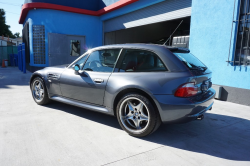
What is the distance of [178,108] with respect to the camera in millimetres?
2691

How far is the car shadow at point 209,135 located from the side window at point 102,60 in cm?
107

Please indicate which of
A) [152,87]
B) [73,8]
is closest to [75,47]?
[73,8]

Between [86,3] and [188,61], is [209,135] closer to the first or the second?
[188,61]

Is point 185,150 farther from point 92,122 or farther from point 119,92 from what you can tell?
point 92,122

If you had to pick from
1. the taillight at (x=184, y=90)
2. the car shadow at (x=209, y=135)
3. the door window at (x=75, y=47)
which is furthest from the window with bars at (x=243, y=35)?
the door window at (x=75, y=47)

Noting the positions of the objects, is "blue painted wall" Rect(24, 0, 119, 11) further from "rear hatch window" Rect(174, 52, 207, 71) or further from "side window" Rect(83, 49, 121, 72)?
"rear hatch window" Rect(174, 52, 207, 71)

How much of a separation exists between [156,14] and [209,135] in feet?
22.1

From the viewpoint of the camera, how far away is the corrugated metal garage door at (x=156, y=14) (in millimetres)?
7293

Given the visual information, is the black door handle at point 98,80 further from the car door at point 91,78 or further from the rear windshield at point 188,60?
the rear windshield at point 188,60

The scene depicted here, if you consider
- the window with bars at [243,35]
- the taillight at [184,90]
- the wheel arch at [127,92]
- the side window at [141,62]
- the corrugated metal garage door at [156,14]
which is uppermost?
the corrugated metal garage door at [156,14]

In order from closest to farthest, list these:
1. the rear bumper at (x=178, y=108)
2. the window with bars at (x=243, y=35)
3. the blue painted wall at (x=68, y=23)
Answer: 1. the rear bumper at (x=178, y=108)
2. the window with bars at (x=243, y=35)
3. the blue painted wall at (x=68, y=23)

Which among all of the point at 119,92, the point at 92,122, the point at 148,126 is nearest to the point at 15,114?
the point at 92,122

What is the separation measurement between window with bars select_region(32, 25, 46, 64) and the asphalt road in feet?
27.5

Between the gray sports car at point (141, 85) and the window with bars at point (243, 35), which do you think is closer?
the gray sports car at point (141, 85)
